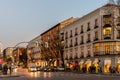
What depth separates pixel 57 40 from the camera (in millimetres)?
108375

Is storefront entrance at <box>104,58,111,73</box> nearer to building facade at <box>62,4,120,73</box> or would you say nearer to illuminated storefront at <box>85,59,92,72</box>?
building facade at <box>62,4,120,73</box>

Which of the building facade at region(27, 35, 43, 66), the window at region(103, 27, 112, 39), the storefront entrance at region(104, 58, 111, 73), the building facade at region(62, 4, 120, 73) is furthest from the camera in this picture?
the building facade at region(27, 35, 43, 66)

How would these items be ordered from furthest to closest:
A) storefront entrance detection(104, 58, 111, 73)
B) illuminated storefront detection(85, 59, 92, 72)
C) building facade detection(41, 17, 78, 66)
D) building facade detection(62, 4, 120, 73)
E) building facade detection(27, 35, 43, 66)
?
building facade detection(27, 35, 43, 66)
building facade detection(41, 17, 78, 66)
illuminated storefront detection(85, 59, 92, 72)
storefront entrance detection(104, 58, 111, 73)
building facade detection(62, 4, 120, 73)

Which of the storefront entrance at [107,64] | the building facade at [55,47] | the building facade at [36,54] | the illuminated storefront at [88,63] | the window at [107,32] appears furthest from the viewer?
the building facade at [36,54]


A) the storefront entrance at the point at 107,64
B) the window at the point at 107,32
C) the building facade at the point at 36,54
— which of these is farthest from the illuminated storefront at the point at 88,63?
the building facade at the point at 36,54

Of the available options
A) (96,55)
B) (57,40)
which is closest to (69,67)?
(57,40)

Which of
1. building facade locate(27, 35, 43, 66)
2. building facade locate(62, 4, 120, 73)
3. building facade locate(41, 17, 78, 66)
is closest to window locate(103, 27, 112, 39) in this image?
building facade locate(62, 4, 120, 73)

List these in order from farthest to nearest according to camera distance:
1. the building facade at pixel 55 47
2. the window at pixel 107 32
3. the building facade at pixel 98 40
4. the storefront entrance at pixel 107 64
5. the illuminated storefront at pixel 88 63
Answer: the building facade at pixel 55 47 < the illuminated storefront at pixel 88 63 < the window at pixel 107 32 < the storefront entrance at pixel 107 64 < the building facade at pixel 98 40

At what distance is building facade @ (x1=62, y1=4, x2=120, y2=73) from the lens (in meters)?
74.1

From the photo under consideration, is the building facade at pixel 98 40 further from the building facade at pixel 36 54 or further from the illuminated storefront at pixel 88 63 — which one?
the building facade at pixel 36 54

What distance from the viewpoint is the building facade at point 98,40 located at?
243 feet

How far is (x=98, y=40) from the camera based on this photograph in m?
76.7

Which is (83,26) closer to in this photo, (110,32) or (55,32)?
(110,32)

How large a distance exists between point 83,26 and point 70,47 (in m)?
13.7
